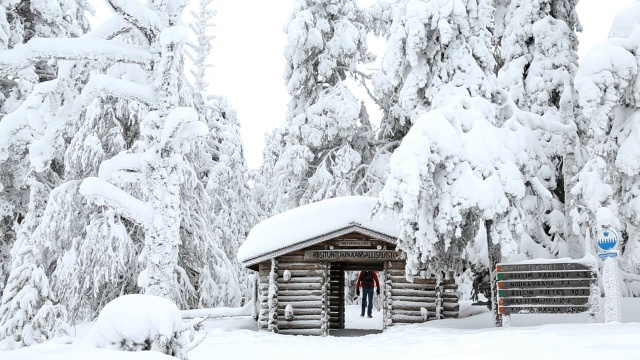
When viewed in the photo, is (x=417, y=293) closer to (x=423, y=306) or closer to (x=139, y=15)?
(x=423, y=306)

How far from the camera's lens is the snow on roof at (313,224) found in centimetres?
1714

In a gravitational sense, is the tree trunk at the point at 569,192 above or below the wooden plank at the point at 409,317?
above

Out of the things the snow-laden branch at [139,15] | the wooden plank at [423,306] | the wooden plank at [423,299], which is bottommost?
the wooden plank at [423,306]

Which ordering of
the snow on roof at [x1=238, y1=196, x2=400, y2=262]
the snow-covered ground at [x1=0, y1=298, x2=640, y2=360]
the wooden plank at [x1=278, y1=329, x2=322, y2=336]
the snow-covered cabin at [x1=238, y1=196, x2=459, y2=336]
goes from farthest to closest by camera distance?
the wooden plank at [x1=278, y1=329, x2=322, y2=336], the snow-covered cabin at [x1=238, y1=196, x2=459, y2=336], the snow on roof at [x1=238, y1=196, x2=400, y2=262], the snow-covered ground at [x1=0, y1=298, x2=640, y2=360]

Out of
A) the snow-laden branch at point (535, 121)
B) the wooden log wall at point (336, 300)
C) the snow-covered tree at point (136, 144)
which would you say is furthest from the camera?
the wooden log wall at point (336, 300)

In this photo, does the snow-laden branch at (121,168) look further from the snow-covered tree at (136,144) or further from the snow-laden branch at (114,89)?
the snow-laden branch at (114,89)

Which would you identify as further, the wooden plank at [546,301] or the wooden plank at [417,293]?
the wooden plank at [417,293]

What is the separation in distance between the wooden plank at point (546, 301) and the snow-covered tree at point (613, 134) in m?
1.74

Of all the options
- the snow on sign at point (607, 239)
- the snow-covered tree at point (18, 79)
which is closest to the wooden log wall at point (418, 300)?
the snow on sign at point (607, 239)

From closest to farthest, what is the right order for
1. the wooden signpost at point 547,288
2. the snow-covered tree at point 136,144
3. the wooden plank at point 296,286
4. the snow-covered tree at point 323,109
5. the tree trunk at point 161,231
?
the snow-covered tree at point 136,144, the tree trunk at point 161,231, the wooden signpost at point 547,288, the wooden plank at point 296,286, the snow-covered tree at point 323,109

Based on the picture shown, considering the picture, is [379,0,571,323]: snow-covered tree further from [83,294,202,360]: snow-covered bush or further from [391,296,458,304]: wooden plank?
[83,294,202,360]: snow-covered bush

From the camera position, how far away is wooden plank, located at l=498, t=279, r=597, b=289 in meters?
12.6

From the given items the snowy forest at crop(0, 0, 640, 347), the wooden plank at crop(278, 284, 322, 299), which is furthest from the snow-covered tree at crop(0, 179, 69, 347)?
the wooden plank at crop(278, 284, 322, 299)

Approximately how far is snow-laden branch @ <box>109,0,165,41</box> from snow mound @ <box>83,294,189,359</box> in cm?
585
